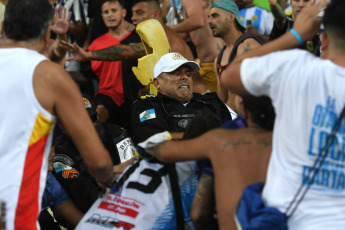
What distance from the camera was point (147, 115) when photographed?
4.85 meters

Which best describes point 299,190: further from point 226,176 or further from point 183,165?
point 183,165

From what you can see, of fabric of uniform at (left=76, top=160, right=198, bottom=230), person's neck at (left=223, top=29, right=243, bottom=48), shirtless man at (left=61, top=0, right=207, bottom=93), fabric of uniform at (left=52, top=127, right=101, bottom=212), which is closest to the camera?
fabric of uniform at (left=76, top=160, right=198, bottom=230)

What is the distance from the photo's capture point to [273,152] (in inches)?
106

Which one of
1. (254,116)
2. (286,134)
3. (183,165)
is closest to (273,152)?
(286,134)

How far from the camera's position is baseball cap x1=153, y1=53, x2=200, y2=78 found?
5090mm

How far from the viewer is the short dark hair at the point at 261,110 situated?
292 cm

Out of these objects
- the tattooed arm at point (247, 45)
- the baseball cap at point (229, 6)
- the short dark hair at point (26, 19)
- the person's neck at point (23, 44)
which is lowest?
the tattooed arm at point (247, 45)

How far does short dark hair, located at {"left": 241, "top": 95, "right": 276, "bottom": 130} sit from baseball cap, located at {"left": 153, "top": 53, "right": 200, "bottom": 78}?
2.17 m

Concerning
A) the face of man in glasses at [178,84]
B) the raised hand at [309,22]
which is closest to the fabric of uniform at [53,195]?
the face of man in glasses at [178,84]

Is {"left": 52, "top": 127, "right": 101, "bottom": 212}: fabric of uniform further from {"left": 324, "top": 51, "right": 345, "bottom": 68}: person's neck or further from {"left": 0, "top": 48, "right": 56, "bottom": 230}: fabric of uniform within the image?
{"left": 324, "top": 51, "right": 345, "bottom": 68}: person's neck

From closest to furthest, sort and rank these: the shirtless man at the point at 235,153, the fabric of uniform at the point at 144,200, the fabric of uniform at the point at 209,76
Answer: the shirtless man at the point at 235,153 < the fabric of uniform at the point at 144,200 < the fabric of uniform at the point at 209,76

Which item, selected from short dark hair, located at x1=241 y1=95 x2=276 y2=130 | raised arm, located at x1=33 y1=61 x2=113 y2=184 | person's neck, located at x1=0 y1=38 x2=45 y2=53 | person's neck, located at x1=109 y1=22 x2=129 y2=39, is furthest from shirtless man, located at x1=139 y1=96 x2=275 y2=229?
person's neck, located at x1=109 y1=22 x2=129 y2=39

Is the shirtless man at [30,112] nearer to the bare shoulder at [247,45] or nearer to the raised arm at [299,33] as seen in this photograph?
the raised arm at [299,33]

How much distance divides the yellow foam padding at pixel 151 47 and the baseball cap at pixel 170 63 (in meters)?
0.41
